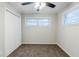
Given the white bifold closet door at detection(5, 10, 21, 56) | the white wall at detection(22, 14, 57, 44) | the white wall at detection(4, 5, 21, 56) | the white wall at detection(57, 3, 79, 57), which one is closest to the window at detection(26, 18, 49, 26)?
the white wall at detection(22, 14, 57, 44)

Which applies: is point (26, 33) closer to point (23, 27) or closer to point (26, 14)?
point (23, 27)

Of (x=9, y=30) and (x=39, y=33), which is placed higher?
(x=9, y=30)

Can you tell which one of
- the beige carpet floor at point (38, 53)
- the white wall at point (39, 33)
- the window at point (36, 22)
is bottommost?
the beige carpet floor at point (38, 53)

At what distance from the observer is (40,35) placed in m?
6.96

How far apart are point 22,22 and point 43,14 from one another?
1.63 m

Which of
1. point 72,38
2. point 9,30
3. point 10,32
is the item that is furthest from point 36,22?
point 72,38

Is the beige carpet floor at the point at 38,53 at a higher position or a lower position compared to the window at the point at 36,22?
lower

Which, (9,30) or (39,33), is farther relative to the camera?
(39,33)

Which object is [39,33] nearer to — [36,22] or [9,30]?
[36,22]

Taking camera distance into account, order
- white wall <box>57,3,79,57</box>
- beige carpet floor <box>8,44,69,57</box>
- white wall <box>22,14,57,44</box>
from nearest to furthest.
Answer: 1. white wall <box>57,3,79,57</box>
2. beige carpet floor <box>8,44,69,57</box>
3. white wall <box>22,14,57,44</box>

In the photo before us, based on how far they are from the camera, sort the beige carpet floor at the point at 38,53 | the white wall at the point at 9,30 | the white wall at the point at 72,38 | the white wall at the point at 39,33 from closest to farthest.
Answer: the white wall at the point at 72,38
the white wall at the point at 9,30
the beige carpet floor at the point at 38,53
the white wall at the point at 39,33

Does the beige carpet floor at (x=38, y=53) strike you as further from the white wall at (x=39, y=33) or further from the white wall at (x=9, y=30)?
the white wall at (x=39, y=33)

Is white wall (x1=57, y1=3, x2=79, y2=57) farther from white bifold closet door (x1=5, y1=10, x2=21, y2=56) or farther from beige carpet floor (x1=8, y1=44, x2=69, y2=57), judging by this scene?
white bifold closet door (x1=5, y1=10, x2=21, y2=56)

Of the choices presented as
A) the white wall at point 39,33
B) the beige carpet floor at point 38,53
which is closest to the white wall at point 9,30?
the beige carpet floor at point 38,53
